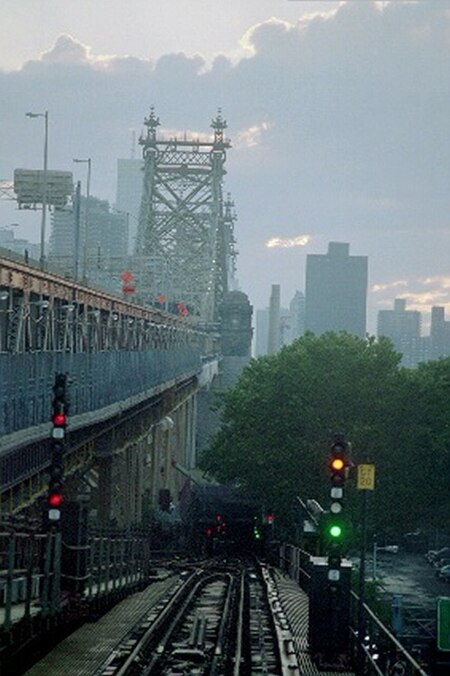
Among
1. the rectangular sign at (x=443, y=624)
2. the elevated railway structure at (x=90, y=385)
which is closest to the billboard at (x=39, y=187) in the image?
the elevated railway structure at (x=90, y=385)

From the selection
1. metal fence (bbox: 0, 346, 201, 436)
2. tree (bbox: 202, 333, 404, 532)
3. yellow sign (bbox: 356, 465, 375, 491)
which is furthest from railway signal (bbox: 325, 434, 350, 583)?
tree (bbox: 202, 333, 404, 532)

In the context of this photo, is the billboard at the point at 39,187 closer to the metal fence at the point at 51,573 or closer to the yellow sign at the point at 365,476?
the metal fence at the point at 51,573

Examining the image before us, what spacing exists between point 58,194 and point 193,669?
56.6m

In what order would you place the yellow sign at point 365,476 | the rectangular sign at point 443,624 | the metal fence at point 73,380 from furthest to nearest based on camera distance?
the metal fence at point 73,380, the yellow sign at point 365,476, the rectangular sign at point 443,624

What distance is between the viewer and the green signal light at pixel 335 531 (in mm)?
22531

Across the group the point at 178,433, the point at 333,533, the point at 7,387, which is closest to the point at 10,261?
the point at 7,387

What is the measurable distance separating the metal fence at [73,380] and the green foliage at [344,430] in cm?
615

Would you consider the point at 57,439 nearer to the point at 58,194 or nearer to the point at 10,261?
the point at 10,261

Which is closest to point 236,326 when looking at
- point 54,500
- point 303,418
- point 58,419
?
point 303,418

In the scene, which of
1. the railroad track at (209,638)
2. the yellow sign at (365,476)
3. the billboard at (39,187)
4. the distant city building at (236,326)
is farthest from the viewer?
the distant city building at (236,326)

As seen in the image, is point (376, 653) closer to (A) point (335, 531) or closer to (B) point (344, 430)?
(A) point (335, 531)

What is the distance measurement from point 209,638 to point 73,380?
41.4 feet

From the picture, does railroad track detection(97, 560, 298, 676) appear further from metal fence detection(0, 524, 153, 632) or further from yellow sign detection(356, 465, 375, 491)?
yellow sign detection(356, 465, 375, 491)

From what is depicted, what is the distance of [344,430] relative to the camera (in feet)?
220
